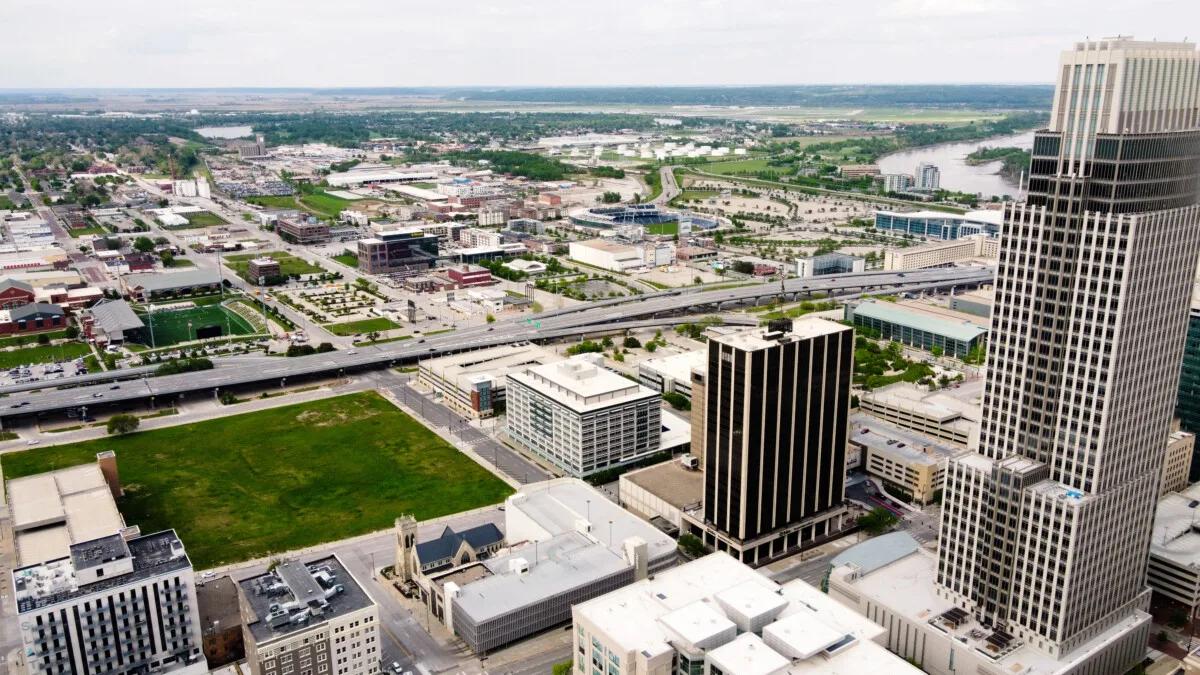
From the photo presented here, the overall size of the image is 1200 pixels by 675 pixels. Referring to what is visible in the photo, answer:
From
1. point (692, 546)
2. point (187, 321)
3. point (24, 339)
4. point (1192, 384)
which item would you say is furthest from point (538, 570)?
point (24, 339)

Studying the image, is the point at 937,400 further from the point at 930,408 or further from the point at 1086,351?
the point at 1086,351

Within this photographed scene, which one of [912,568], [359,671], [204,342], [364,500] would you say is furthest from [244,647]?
[204,342]

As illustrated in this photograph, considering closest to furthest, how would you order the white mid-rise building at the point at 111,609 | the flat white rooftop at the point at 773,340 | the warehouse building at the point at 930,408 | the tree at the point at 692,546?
the white mid-rise building at the point at 111,609
the flat white rooftop at the point at 773,340
the tree at the point at 692,546
the warehouse building at the point at 930,408

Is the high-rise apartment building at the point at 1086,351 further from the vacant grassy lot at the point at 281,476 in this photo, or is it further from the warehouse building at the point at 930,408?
the vacant grassy lot at the point at 281,476

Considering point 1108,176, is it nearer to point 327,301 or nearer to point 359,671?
point 359,671

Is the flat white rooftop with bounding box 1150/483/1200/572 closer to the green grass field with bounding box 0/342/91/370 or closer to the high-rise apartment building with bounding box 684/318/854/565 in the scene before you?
the high-rise apartment building with bounding box 684/318/854/565

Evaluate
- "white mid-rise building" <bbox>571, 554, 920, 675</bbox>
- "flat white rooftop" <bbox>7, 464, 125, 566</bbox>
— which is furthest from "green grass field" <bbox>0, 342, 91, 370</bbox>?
"white mid-rise building" <bbox>571, 554, 920, 675</bbox>

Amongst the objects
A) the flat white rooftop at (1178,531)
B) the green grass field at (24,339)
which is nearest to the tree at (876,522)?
the flat white rooftop at (1178,531)
